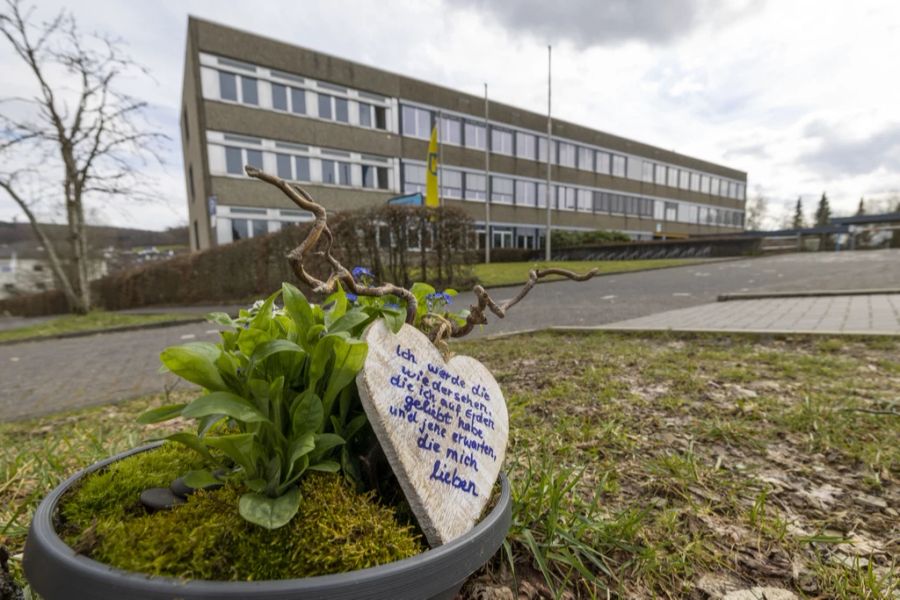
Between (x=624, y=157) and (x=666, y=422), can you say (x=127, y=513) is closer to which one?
(x=666, y=422)

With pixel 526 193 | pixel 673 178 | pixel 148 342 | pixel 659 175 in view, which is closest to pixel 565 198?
pixel 526 193

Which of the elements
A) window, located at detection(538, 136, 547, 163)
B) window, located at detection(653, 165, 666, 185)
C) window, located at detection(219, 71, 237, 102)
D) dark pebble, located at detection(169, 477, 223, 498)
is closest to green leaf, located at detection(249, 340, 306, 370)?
dark pebble, located at detection(169, 477, 223, 498)

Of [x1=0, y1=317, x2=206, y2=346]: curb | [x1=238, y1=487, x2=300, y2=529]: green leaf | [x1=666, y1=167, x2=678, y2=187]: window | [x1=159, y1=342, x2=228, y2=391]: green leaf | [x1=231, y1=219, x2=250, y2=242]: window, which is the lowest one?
[x1=0, y1=317, x2=206, y2=346]: curb

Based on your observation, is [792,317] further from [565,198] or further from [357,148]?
[565,198]

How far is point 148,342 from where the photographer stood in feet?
22.3

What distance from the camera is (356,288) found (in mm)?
948

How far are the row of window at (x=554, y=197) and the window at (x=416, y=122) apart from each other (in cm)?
207

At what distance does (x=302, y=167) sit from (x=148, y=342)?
17.8 metres

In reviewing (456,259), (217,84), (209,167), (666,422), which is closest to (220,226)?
(209,167)

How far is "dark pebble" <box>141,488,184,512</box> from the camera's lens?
2.90ft

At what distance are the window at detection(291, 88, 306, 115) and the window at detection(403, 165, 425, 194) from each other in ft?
21.5

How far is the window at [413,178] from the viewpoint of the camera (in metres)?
26.7

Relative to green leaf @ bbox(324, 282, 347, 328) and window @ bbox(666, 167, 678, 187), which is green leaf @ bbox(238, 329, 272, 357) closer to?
green leaf @ bbox(324, 282, 347, 328)

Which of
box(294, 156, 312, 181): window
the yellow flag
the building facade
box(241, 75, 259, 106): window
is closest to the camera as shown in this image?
the building facade
